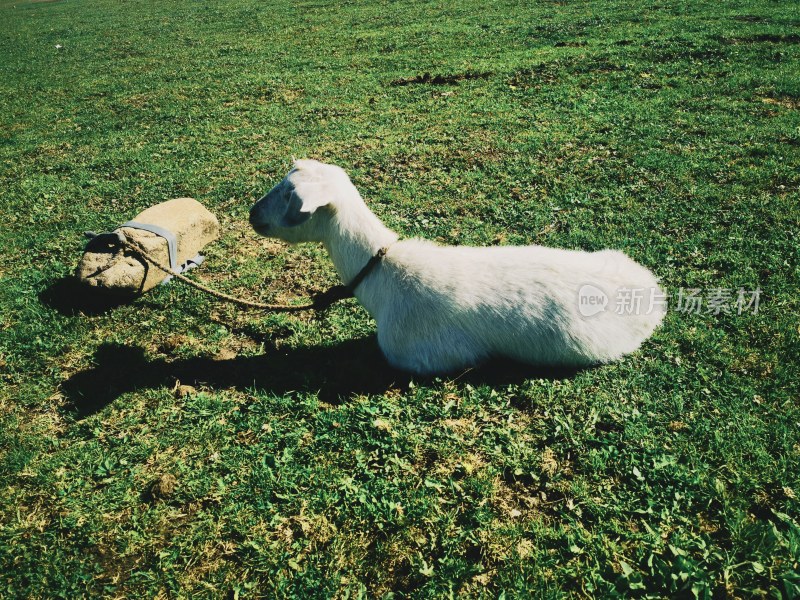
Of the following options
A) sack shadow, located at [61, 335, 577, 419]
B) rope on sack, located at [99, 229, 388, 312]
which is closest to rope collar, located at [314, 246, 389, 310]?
rope on sack, located at [99, 229, 388, 312]

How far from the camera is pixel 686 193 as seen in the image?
6668 mm

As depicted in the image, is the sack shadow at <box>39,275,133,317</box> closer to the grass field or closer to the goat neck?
the grass field

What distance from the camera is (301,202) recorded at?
3.97m

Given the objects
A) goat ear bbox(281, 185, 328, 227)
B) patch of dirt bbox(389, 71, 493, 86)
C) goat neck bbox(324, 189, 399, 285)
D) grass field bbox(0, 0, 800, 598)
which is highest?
patch of dirt bbox(389, 71, 493, 86)

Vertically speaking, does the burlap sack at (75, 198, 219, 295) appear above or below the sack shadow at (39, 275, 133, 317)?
above

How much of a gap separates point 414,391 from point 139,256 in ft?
11.1

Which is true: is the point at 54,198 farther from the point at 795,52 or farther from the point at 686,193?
the point at 795,52

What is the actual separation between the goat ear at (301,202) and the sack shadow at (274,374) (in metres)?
1.35

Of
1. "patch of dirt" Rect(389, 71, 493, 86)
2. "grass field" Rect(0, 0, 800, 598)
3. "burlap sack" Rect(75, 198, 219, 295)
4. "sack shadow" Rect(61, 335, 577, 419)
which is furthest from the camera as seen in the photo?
"patch of dirt" Rect(389, 71, 493, 86)

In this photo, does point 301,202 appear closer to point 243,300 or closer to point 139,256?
point 243,300

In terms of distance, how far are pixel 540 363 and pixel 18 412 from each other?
4.50m

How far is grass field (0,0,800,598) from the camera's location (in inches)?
121

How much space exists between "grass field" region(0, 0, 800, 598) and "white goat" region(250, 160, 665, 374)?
28 centimetres

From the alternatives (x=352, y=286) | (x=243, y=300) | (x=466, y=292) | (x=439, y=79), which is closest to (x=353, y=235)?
(x=352, y=286)
